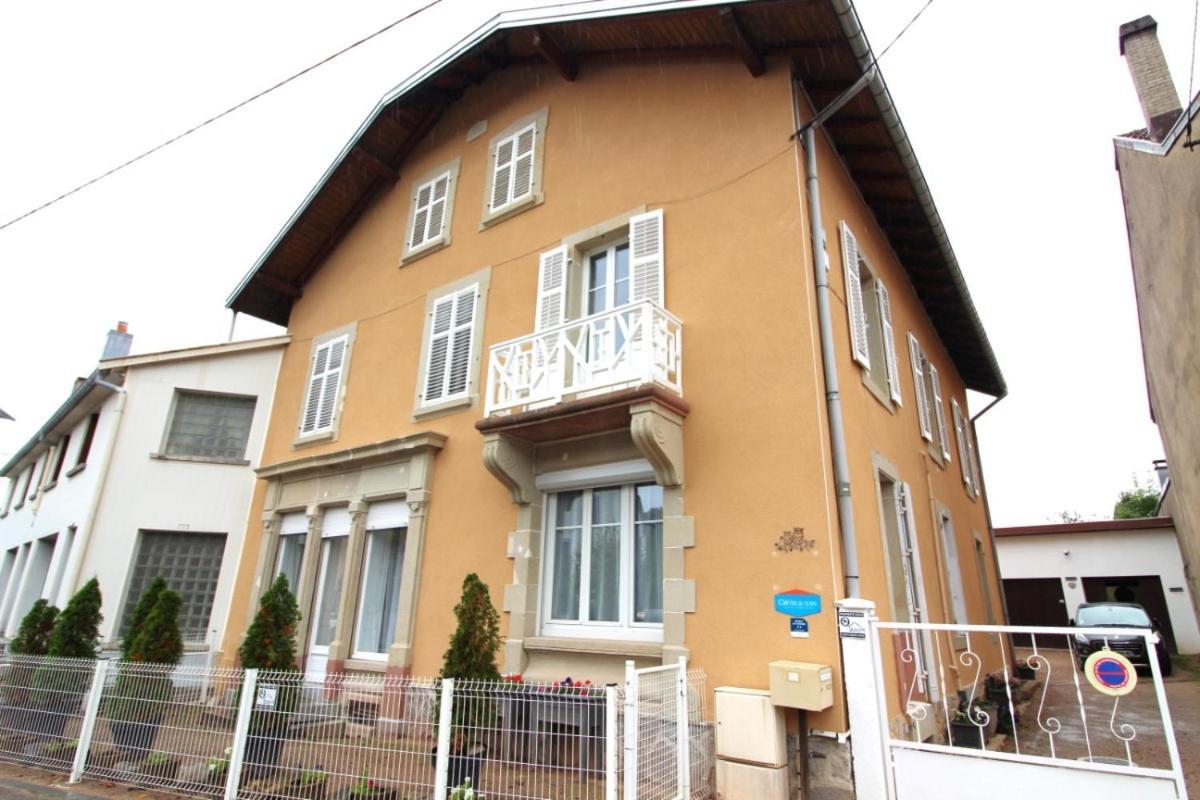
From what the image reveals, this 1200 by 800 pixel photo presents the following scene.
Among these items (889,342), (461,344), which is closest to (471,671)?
(461,344)

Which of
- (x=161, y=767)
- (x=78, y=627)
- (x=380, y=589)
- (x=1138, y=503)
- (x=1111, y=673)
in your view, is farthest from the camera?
(x=1138, y=503)

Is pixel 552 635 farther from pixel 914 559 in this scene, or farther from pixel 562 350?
pixel 914 559

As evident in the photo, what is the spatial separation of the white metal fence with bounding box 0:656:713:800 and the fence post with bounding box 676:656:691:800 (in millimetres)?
12

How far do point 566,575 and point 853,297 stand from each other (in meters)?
4.40

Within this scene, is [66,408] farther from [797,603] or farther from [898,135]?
[898,135]

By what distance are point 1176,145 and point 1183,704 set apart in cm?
894

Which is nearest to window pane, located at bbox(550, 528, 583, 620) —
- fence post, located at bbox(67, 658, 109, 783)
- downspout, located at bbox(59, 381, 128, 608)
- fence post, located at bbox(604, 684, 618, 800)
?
fence post, located at bbox(604, 684, 618, 800)

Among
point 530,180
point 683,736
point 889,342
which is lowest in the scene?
point 683,736

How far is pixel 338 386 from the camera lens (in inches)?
428

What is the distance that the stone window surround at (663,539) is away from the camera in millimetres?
6141

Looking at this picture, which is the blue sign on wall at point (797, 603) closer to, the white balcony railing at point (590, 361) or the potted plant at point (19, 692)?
the white balcony railing at point (590, 361)

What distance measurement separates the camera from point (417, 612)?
8258mm

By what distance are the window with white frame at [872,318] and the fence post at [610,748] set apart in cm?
464

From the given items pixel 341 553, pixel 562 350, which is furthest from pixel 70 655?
pixel 562 350
